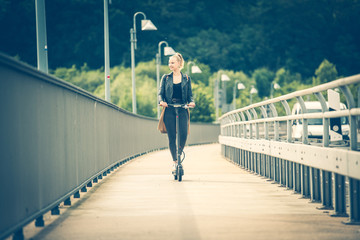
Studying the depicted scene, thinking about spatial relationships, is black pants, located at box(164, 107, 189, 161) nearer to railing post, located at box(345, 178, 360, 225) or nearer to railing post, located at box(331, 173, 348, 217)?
railing post, located at box(331, 173, 348, 217)

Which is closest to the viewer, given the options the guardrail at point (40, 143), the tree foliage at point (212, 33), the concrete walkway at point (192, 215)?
the guardrail at point (40, 143)

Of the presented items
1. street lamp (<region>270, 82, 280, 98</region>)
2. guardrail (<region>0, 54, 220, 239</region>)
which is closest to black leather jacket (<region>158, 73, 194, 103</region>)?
guardrail (<region>0, 54, 220, 239</region>)

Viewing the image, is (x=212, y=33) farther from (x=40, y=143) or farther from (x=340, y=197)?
(x=40, y=143)

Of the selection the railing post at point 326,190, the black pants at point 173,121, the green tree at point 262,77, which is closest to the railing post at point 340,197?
the railing post at point 326,190

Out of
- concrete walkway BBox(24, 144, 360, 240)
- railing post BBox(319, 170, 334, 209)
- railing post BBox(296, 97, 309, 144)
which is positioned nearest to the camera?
concrete walkway BBox(24, 144, 360, 240)

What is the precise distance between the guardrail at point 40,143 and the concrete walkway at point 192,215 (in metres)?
0.32

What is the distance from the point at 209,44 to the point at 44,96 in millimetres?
110392

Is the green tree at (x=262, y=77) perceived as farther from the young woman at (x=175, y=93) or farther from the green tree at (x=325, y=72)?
the young woman at (x=175, y=93)

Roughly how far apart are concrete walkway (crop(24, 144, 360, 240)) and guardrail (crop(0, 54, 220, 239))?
321 millimetres

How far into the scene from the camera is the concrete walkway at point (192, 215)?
5.60 m

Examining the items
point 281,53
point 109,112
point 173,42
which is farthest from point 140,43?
point 109,112

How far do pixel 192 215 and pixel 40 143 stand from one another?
175cm

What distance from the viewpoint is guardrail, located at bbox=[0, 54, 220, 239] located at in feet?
16.0

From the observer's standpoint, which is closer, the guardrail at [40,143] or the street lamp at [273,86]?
the guardrail at [40,143]
